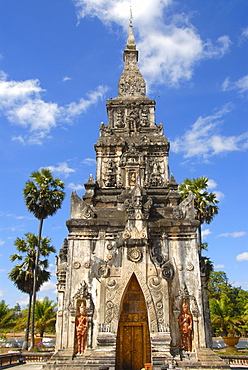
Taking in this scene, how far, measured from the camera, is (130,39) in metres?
31.3

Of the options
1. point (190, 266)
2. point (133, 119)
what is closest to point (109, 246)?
point (190, 266)

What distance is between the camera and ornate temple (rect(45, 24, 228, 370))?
14.3m

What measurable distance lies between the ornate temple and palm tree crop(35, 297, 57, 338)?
1520cm

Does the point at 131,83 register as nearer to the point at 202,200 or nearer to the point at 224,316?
the point at 202,200

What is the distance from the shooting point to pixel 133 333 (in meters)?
15.4

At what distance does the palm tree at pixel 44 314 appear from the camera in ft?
104

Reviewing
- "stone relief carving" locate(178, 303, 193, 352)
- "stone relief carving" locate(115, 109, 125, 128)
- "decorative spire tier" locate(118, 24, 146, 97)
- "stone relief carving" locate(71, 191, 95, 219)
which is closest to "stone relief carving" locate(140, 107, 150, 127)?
"stone relief carving" locate(115, 109, 125, 128)

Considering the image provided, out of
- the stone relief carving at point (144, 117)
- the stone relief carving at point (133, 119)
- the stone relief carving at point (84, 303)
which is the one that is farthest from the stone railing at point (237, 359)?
the stone relief carving at point (144, 117)

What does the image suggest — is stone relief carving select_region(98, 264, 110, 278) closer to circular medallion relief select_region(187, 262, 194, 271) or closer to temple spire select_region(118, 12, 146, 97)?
circular medallion relief select_region(187, 262, 194, 271)

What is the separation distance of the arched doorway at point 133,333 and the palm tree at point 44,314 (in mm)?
18662

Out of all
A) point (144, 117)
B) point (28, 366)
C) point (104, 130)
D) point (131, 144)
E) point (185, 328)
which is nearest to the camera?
point (185, 328)

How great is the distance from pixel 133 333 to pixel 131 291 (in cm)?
192

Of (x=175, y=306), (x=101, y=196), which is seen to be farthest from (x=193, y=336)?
(x=101, y=196)

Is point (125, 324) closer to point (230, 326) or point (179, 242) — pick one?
point (179, 242)
